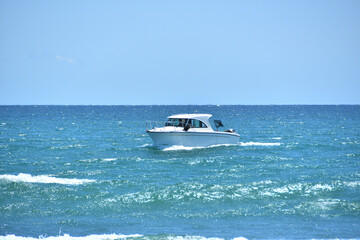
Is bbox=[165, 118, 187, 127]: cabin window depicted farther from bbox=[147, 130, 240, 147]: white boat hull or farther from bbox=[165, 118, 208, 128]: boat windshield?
bbox=[147, 130, 240, 147]: white boat hull

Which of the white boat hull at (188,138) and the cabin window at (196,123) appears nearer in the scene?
the white boat hull at (188,138)

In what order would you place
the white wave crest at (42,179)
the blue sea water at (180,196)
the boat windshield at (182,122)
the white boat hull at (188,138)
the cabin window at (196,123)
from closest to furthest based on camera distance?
the blue sea water at (180,196)
the white wave crest at (42,179)
the white boat hull at (188,138)
the boat windshield at (182,122)
the cabin window at (196,123)

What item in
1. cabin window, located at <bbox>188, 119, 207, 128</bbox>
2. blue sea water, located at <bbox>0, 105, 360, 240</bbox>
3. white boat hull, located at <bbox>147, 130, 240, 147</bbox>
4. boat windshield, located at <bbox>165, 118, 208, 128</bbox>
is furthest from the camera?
cabin window, located at <bbox>188, 119, 207, 128</bbox>

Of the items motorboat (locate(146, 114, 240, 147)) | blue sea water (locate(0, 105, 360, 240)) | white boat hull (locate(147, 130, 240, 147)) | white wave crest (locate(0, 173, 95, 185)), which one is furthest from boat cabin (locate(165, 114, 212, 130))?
white wave crest (locate(0, 173, 95, 185))

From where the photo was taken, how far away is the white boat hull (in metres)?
32.6

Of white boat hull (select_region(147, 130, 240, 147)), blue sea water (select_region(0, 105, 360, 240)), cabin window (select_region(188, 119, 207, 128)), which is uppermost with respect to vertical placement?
cabin window (select_region(188, 119, 207, 128))

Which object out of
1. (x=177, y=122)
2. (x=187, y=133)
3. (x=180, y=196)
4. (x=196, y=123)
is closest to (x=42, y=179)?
(x=180, y=196)

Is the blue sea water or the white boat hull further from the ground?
the white boat hull

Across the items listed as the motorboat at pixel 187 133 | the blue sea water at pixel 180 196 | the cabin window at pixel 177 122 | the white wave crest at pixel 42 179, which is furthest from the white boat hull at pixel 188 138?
the white wave crest at pixel 42 179

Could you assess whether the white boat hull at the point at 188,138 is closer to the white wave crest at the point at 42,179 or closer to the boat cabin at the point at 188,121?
the boat cabin at the point at 188,121

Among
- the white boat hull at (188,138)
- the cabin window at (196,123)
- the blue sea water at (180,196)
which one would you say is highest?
the cabin window at (196,123)

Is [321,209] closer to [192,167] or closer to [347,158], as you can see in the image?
[192,167]

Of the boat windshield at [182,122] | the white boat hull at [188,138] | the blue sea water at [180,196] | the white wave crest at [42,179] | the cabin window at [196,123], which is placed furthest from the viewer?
the cabin window at [196,123]

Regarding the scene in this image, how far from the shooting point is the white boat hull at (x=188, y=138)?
107ft
